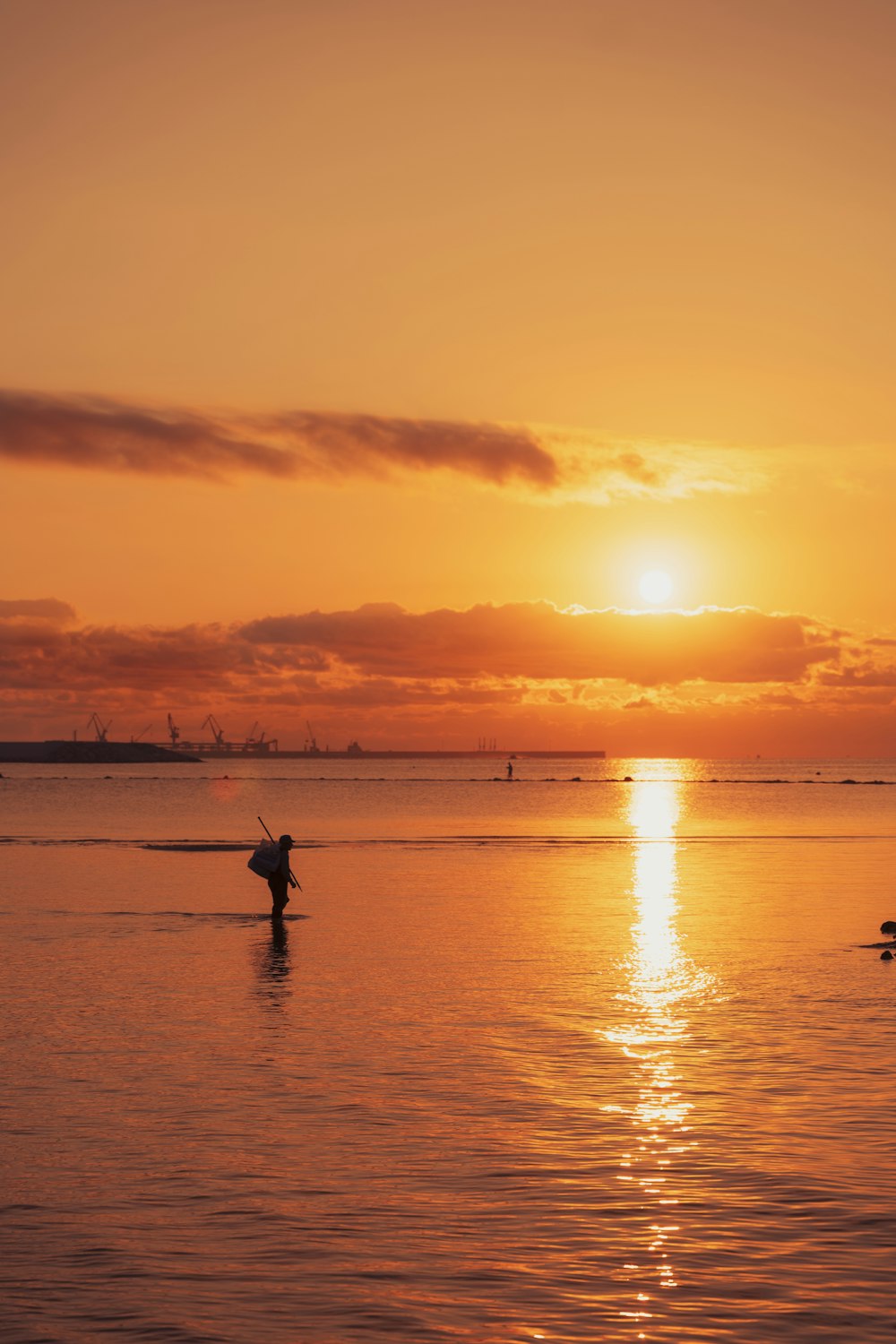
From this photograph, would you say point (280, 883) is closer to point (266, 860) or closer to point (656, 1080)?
point (266, 860)

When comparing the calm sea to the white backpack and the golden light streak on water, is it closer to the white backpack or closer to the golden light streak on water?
the golden light streak on water

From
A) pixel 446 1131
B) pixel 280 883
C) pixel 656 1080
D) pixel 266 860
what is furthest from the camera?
pixel 266 860

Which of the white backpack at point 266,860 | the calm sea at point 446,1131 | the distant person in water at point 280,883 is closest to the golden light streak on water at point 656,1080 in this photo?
the calm sea at point 446,1131

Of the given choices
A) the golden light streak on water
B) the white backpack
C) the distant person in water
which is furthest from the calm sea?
the white backpack

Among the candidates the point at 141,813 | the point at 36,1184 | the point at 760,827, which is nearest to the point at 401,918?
the point at 36,1184

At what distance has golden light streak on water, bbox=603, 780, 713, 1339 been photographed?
15.6 m

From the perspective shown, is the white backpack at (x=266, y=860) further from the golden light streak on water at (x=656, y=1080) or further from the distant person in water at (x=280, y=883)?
the golden light streak on water at (x=656, y=1080)

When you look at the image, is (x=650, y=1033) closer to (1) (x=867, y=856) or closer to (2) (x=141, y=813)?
(1) (x=867, y=856)

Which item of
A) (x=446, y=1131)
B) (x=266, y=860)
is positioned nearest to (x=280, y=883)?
(x=266, y=860)

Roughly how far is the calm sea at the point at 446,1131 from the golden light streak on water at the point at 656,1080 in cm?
9

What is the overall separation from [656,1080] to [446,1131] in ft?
16.1

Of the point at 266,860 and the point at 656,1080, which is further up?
the point at 266,860

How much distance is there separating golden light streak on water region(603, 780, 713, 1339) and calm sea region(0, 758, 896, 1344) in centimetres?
9

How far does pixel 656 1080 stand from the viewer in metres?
24.6
